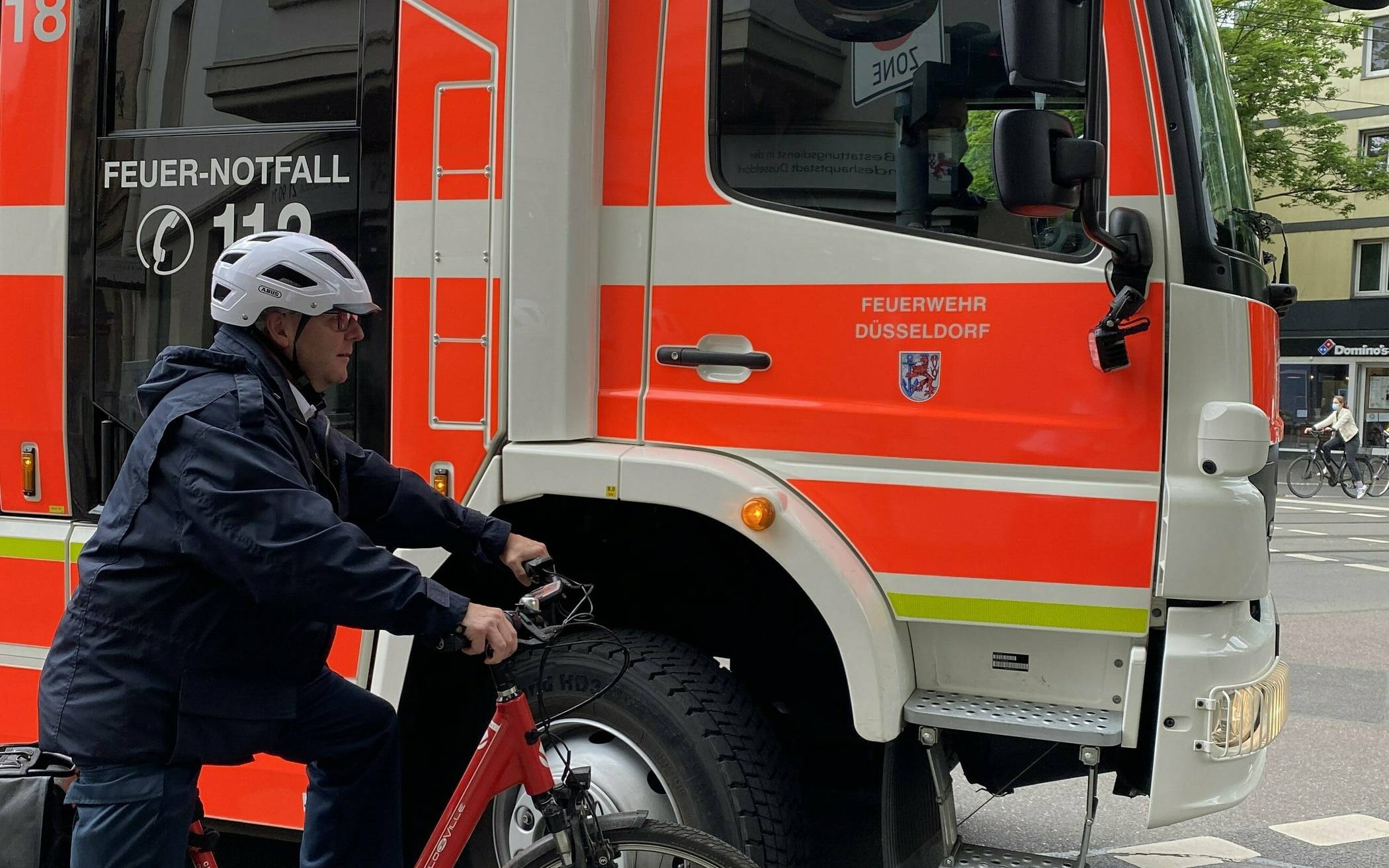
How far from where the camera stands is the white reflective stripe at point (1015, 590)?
280cm

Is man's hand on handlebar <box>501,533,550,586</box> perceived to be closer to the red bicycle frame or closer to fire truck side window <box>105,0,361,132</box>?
the red bicycle frame

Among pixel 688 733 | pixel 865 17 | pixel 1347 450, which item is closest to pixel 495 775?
pixel 688 733

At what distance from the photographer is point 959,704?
2.93m

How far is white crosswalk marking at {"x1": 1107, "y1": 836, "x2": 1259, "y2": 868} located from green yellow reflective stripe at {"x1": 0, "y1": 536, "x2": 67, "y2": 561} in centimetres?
366

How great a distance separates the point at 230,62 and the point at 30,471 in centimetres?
130

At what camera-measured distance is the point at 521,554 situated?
2848 millimetres

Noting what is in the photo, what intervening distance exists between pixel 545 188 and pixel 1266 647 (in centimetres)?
209

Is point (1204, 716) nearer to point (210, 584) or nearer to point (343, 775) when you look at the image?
point (343, 775)

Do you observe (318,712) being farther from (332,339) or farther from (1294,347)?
(1294,347)

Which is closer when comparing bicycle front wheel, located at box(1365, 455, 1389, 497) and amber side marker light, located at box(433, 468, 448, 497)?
amber side marker light, located at box(433, 468, 448, 497)

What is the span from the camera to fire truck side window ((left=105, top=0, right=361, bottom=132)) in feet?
10.8

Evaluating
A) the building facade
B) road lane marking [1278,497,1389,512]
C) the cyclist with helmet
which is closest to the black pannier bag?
the cyclist with helmet

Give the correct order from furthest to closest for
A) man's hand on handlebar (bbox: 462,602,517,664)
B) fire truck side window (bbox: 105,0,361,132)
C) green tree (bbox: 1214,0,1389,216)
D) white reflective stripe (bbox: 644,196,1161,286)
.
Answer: green tree (bbox: 1214,0,1389,216) < fire truck side window (bbox: 105,0,361,132) < white reflective stripe (bbox: 644,196,1161,286) < man's hand on handlebar (bbox: 462,602,517,664)

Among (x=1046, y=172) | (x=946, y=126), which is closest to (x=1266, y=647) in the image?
(x=1046, y=172)
